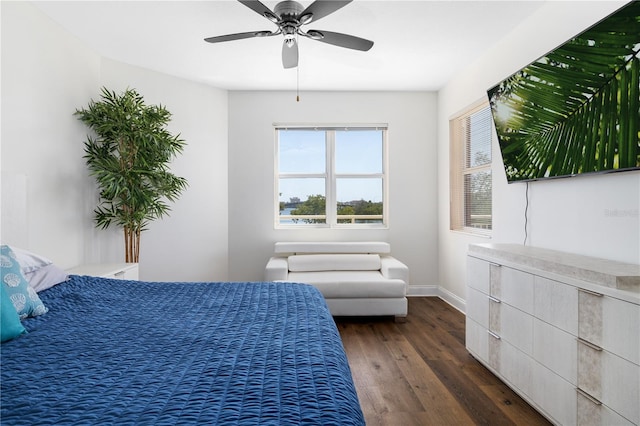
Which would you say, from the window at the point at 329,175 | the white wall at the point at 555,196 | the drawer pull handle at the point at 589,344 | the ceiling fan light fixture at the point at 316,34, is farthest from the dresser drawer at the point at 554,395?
the window at the point at 329,175

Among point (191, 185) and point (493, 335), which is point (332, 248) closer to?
point (191, 185)

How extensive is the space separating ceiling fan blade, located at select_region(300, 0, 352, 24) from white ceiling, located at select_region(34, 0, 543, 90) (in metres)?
0.59

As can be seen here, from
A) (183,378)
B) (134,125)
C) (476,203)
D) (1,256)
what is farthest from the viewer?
(476,203)

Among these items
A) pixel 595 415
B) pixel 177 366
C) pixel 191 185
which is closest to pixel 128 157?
pixel 191 185

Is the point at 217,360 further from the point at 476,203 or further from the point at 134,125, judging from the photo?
the point at 476,203

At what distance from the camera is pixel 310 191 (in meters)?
4.95

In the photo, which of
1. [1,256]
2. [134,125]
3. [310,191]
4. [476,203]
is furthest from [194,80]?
[476,203]

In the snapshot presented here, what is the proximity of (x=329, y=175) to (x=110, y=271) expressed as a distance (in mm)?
2838

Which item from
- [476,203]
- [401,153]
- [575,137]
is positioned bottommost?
[476,203]

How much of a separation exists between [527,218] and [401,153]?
218cm

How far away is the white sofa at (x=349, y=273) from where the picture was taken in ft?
12.2

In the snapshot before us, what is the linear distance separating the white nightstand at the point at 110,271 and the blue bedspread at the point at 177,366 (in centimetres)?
110

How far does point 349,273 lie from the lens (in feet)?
13.6

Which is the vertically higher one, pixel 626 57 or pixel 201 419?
pixel 626 57
